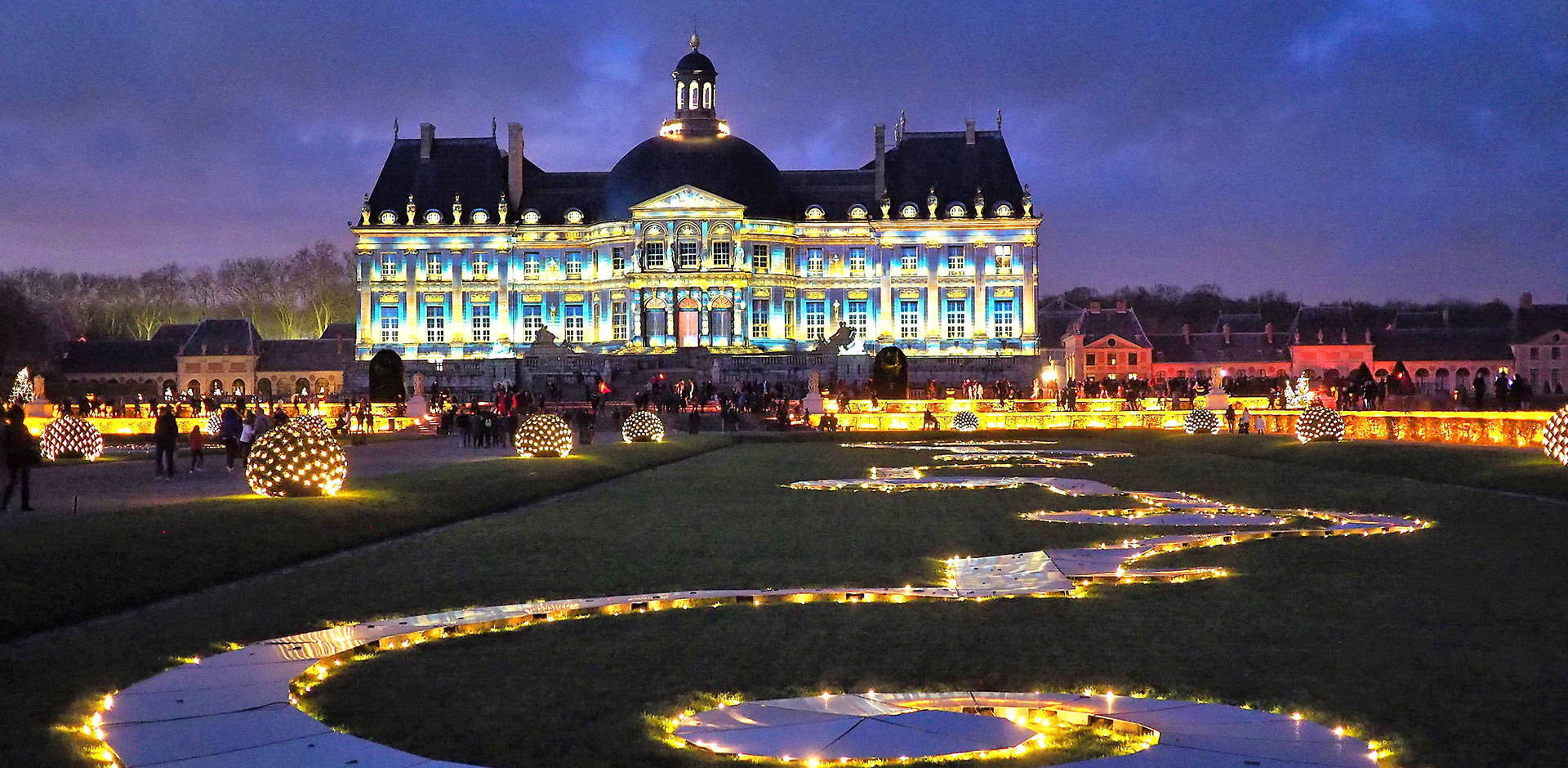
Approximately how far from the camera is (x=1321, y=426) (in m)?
43.3

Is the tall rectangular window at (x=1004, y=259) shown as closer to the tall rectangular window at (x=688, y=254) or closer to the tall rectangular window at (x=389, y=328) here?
the tall rectangular window at (x=688, y=254)

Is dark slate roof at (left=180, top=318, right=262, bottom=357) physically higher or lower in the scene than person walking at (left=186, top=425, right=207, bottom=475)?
higher

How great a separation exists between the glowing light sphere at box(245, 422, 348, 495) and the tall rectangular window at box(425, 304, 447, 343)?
269ft

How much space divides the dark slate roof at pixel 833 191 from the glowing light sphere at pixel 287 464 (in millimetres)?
80812

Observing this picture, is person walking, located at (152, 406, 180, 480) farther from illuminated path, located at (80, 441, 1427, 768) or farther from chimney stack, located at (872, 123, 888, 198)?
chimney stack, located at (872, 123, 888, 198)

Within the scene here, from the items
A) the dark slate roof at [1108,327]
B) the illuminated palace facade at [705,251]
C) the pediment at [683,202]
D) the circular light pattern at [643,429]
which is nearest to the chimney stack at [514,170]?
the illuminated palace facade at [705,251]

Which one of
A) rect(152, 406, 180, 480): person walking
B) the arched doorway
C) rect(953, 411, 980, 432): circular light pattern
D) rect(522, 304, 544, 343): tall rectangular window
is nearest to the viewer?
rect(152, 406, 180, 480): person walking

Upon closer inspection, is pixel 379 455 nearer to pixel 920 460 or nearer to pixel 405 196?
pixel 920 460

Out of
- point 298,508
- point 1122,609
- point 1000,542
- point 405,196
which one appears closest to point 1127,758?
point 1122,609

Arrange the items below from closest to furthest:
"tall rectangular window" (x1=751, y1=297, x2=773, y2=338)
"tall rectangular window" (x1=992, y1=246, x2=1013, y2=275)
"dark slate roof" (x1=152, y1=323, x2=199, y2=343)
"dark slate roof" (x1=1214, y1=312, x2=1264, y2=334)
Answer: "tall rectangular window" (x1=751, y1=297, x2=773, y2=338) → "tall rectangular window" (x1=992, y1=246, x2=1013, y2=275) → "dark slate roof" (x1=152, y1=323, x2=199, y2=343) → "dark slate roof" (x1=1214, y1=312, x2=1264, y2=334)

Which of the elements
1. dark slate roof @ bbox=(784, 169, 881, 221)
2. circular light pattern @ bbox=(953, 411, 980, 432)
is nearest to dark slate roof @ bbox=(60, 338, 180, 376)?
dark slate roof @ bbox=(784, 169, 881, 221)

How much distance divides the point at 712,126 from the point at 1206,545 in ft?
291

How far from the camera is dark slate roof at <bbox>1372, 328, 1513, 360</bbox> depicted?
382 ft

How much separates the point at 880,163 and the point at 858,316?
11.3m
